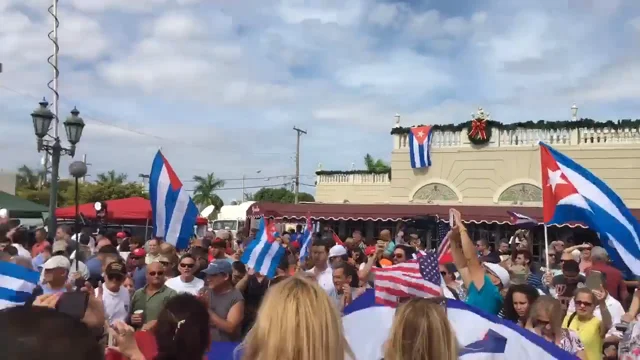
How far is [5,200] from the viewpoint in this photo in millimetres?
20438

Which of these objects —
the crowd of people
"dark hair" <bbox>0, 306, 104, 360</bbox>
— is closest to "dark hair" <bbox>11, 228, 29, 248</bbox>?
the crowd of people

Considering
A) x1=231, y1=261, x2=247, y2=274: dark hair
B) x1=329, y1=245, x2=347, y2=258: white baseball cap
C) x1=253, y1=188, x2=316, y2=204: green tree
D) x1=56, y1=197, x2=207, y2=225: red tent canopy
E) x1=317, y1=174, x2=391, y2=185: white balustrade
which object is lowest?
x1=231, y1=261, x2=247, y2=274: dark hair

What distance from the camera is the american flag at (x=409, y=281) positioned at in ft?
15.4

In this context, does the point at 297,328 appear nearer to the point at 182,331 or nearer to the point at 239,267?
the point at 182,331

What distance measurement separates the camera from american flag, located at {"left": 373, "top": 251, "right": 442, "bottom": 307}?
15.4 ft

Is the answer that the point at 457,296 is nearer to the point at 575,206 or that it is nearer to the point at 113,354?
the point at 575,206

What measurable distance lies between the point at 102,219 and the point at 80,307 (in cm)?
1601

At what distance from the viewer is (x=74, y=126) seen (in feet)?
37.4

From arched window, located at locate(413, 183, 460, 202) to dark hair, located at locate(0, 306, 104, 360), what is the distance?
1062 inches

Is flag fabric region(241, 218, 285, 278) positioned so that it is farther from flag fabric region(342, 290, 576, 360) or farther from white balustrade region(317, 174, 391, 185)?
white balustrade region(317, 174, 391, 185)

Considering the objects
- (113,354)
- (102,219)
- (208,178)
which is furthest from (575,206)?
(208,178)

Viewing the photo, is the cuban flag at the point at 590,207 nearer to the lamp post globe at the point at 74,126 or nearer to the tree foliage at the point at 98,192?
the lamp post globe at the point at 74,126

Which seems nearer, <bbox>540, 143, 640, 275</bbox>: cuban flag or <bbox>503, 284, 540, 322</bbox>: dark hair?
<bbox>503, 284, 540, 322</bbox>: dark hair

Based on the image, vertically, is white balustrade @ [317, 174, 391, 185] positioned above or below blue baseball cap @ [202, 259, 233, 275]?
above
